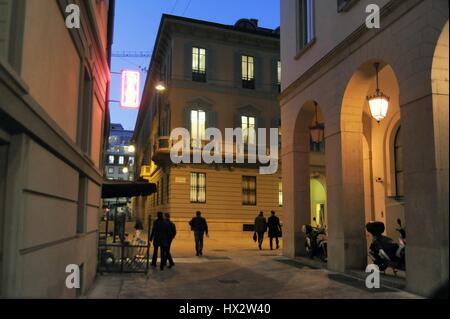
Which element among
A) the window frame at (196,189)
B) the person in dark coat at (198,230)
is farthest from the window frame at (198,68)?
the person in dark coat at (198,230)

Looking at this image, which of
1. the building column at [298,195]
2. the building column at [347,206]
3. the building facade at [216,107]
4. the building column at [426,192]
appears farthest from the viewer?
the building facade at [216,107]

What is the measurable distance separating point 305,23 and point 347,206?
6781 mm

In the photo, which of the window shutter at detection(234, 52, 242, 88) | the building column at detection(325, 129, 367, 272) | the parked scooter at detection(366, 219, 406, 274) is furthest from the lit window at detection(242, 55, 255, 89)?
the parked scooter at detection(366, 219, 406, 274)

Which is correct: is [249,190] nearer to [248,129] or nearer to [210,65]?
[248,129]

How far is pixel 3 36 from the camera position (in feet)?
14.3

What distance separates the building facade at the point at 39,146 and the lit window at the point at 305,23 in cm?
797

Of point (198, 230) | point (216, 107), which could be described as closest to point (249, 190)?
point (216, 107)

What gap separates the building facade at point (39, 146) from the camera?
4418 millimetres

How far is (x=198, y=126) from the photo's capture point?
29.3 meters

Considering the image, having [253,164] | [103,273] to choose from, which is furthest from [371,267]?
[253,164]

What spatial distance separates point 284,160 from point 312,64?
3.56 m

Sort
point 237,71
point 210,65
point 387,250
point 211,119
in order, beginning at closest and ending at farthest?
point 387,250 → point 211,119 → point 210,65 → point 237,71

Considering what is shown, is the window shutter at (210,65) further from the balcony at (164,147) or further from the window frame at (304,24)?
the window frame at (304,24)

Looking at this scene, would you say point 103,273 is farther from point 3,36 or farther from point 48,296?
point 3,36
